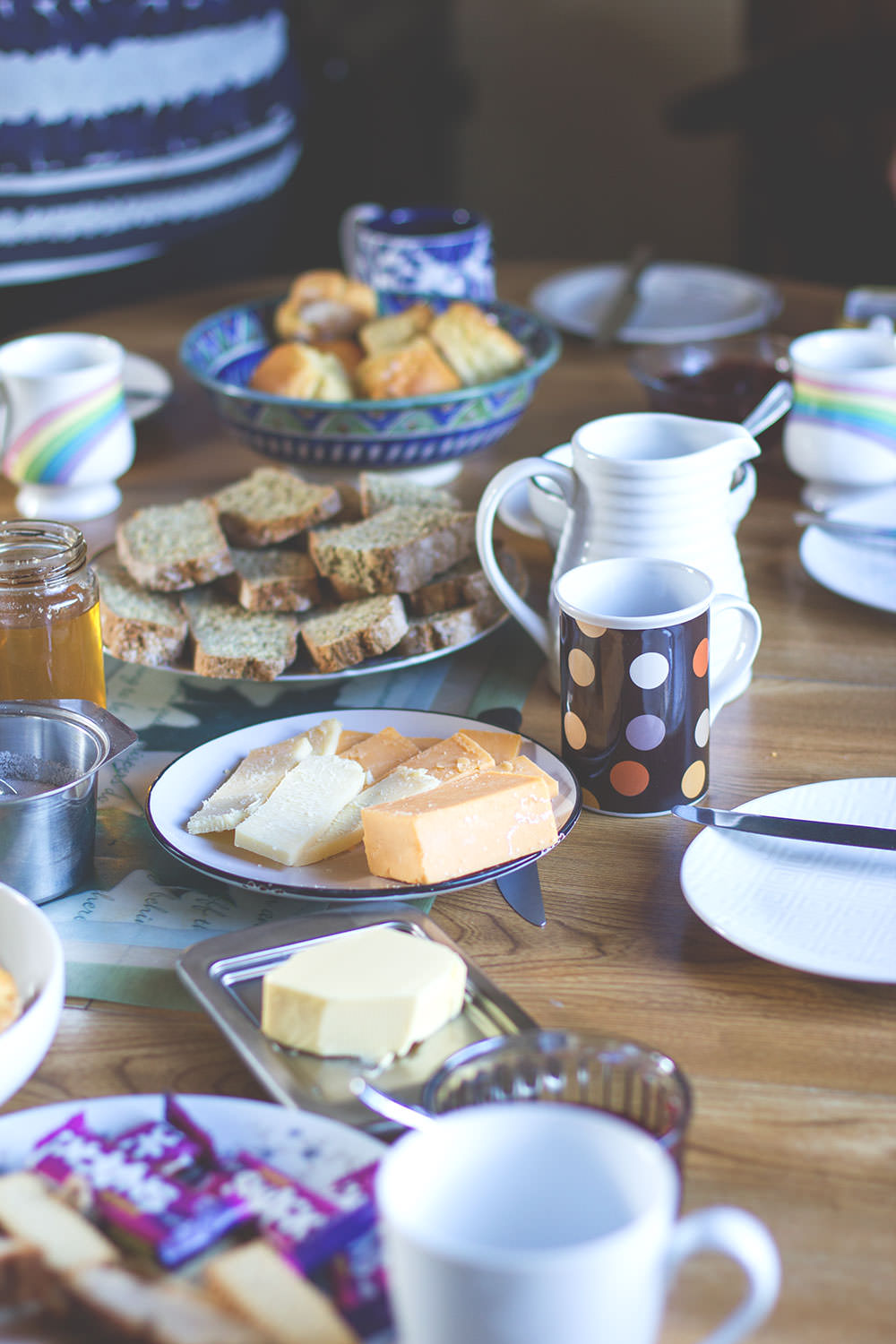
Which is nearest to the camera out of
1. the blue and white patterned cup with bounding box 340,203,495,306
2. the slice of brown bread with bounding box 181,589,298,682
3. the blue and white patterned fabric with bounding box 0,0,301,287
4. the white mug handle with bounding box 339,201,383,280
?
the slice of brown bread with bounding box 181,589,298,682

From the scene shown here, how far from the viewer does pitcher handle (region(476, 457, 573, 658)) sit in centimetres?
98

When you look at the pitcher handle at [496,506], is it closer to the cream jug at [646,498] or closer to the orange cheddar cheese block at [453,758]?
the cream jug at [646,498]

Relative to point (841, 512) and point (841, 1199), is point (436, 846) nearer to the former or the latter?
point (841, 1199)

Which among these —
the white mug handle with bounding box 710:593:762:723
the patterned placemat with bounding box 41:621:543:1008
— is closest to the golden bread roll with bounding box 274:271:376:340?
the patterned placemat with bounding box 41:621:543:1008

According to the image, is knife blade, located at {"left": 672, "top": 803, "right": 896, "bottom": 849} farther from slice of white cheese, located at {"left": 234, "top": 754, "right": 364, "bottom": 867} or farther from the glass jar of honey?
the glass jar of honey

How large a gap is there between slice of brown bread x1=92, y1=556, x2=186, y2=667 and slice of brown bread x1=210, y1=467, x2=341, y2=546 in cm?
12

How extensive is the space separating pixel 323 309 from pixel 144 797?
87 cm

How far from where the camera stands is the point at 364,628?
1.06 meters

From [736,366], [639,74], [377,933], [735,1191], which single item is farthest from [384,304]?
[639,74]

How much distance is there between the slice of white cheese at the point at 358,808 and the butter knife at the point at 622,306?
1204 mm

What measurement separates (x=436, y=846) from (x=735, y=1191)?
0.81ft

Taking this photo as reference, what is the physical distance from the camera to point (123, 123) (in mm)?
2191

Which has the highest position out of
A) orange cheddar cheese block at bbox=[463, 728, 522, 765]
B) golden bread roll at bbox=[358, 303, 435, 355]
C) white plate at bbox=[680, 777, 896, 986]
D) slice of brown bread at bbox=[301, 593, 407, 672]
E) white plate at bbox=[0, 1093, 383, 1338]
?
golden bread roll at bbox=[358, 303, 435, 355]

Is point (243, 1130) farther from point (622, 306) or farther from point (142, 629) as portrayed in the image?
point (622, 306)
